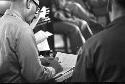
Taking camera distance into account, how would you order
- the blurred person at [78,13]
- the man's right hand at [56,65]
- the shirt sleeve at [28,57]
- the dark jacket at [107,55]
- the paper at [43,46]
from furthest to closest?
the blurred person at [78,13] → the paper at [43,46] → the man's right hand at [56,65] → the shirt sleeve at [28,57] → the dark jacket at [107,55]

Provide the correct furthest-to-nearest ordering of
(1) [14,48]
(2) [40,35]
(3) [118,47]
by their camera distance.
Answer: (2) [40,35]
(1) [14,48]
(3) [118,47]

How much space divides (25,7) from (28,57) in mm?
491

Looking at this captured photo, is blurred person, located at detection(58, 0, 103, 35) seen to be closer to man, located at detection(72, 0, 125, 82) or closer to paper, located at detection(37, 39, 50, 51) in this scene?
paper, located at detection(37, 39, 50, 51)

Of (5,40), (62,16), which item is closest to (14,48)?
(5,40)

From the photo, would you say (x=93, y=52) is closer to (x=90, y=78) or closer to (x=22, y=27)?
(x=90, y=78)

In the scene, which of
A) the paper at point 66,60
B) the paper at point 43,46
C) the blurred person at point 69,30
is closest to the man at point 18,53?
the paper at point 66,60

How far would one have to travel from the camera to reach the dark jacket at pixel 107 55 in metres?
1.89

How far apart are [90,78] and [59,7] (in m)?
3.73

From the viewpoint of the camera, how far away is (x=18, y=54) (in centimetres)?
243

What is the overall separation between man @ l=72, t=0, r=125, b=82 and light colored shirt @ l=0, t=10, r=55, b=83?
1.76ft

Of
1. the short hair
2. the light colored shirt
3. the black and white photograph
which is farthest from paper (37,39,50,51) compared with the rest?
the short hair

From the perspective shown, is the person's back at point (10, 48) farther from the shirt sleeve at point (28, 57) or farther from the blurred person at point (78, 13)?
the blurred person at point (78, 13)

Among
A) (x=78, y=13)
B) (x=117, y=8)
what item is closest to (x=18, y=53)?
(x=117, y=8)

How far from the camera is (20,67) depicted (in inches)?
98.7
